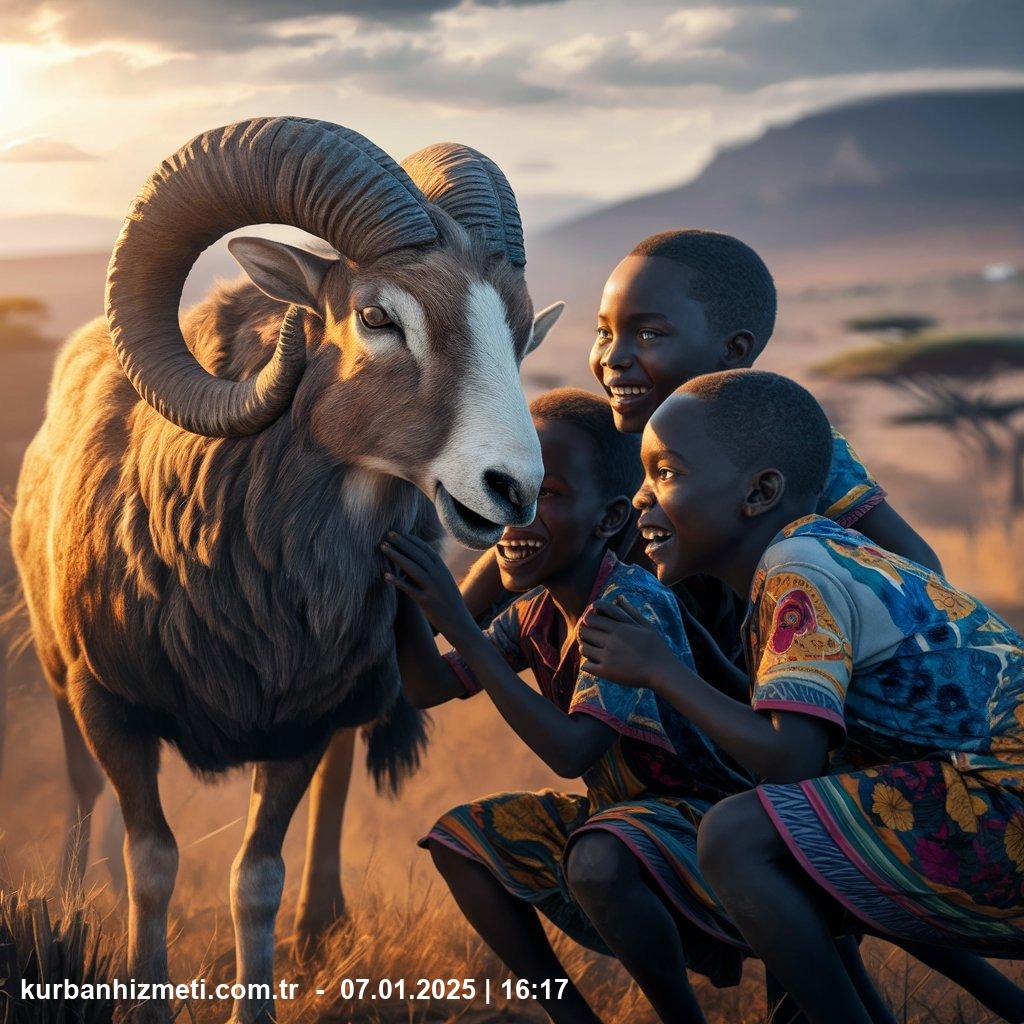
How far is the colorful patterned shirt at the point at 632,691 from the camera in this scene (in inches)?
130

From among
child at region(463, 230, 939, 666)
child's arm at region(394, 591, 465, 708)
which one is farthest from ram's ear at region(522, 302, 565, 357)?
child's arm at region(394, 591, 465, 708)

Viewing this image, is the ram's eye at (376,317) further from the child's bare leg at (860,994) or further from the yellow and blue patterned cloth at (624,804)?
the child's bare leg at (860,994)

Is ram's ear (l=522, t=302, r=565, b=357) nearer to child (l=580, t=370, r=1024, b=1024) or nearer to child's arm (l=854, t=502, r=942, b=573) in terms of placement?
child's arm (l=854, t=502, r=942, b=573)

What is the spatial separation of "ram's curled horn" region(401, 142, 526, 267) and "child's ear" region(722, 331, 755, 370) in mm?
740

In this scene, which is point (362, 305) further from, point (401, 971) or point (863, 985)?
point (401, 971)

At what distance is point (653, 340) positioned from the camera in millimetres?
4066

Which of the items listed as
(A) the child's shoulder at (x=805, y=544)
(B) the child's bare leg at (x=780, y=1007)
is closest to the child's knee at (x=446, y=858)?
(B) the child's bare leg at (x=780, y=1007)

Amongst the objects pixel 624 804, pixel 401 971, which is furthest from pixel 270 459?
pixel 401 971

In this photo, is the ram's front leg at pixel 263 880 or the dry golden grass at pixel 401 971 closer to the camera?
the dry golden grass at pixel 401 971

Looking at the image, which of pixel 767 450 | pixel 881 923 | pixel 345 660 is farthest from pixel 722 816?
pixel 345 660

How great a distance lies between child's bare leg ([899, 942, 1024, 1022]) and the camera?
3520 millimetres

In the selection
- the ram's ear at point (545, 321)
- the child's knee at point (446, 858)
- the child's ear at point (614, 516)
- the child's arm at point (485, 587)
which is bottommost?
the child's knee at point (446, 858)

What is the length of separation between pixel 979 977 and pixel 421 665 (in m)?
1.66

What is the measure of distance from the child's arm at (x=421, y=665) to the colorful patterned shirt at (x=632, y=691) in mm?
46
